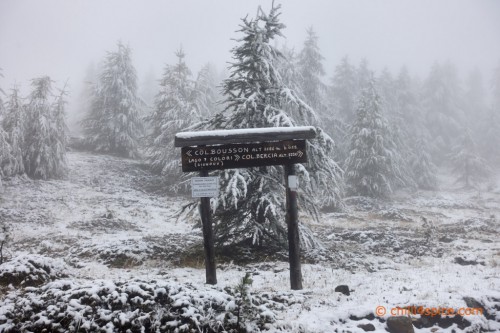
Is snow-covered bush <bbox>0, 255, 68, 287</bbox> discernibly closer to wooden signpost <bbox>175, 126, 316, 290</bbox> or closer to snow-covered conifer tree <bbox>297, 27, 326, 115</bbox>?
wooden signpost <bbox>175, 126, 316, 290</bbox>

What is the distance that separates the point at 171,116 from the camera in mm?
25438

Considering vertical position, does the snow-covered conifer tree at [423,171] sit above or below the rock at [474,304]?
above

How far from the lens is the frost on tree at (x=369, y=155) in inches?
1025

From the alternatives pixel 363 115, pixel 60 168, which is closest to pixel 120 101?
pixel 60 168

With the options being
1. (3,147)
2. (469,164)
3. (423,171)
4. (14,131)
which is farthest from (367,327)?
(469,164)

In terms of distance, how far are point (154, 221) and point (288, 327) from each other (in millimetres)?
13587

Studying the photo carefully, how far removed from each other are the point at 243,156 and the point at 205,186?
1.18 metres

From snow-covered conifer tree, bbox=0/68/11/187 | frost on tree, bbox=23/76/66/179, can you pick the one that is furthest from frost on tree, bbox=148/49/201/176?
snow-covered conifer tree, bbox=0/68/11/187

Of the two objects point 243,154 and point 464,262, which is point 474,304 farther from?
point 243,154

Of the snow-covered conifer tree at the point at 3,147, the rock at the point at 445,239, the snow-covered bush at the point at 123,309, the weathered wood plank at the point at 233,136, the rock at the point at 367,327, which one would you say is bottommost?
the rock at the point at 445,239

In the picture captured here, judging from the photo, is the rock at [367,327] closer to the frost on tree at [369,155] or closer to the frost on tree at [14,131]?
the frost on tree at [369,155]

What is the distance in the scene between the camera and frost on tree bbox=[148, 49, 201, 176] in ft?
80.8

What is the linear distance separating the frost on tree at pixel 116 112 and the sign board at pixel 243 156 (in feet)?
80.0

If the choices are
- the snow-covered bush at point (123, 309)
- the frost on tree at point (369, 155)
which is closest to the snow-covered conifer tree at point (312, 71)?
the frost on tree at point (369, 155)
